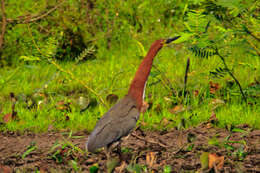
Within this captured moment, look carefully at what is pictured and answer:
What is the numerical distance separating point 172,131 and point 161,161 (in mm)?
823

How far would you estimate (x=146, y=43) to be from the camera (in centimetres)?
796

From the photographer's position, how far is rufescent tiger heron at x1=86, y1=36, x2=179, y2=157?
2.88 m

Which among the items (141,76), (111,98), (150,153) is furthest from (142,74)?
(111,98)

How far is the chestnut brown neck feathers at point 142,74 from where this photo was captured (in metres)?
2.91

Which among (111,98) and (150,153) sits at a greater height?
(111,98)

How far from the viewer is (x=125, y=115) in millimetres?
2996

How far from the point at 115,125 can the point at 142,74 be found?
43 centimetres

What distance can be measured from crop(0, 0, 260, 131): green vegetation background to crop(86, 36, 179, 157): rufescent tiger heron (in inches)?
11.5

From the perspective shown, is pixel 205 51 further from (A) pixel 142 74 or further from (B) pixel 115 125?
(B) pixel 115 125

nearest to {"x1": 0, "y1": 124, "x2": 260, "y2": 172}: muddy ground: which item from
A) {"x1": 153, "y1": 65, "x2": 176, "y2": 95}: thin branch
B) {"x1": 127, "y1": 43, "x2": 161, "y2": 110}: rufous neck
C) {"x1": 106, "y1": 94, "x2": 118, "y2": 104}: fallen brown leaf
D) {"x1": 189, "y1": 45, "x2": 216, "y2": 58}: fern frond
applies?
{"x1": 127, "y1": 43, "x2": 161, "y2": 110}: rufous neck

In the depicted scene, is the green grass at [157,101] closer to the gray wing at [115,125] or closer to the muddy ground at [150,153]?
the muddy ground at [150,153]

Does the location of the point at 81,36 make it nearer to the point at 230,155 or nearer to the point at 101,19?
the point at 101,19

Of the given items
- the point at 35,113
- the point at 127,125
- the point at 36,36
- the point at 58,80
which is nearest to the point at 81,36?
the point at 36,36

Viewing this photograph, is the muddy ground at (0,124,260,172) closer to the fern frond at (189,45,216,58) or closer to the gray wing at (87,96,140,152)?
the gray wing at (87,96,140,152)
